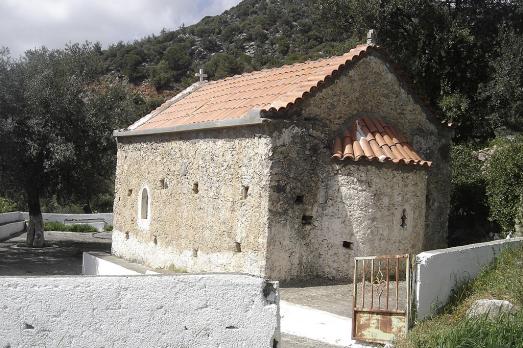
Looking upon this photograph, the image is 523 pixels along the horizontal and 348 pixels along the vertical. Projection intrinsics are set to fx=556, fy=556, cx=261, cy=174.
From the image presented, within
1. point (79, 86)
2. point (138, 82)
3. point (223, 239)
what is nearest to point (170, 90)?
point (138, 82)

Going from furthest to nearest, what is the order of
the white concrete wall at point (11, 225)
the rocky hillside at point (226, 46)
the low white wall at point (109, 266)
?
the rocky hillside at point (226, 46) < the white concrete wall at point (11, 225) < the low white wall at point (109, 266)

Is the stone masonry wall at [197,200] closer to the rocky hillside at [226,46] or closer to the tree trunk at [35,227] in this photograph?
the tree trunk at [35,227]

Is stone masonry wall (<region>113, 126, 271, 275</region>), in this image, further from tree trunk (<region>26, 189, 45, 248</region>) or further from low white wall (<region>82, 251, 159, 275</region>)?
tree trunk (<region>26, 189, 45, 248</region>)

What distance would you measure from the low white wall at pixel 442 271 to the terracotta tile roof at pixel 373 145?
2.28m

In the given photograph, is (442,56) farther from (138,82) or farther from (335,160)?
(138,82)

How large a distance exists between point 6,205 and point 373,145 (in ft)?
91.8

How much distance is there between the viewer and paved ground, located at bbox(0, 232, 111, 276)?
17.5 m

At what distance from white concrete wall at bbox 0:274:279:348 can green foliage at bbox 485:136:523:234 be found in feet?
34.4

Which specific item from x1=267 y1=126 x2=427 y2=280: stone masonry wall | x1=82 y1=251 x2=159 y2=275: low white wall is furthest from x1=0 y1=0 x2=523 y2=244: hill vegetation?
x1=267 y1=126 x2=427 y2=280: stone masonry wall

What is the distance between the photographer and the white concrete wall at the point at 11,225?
86.9 ft

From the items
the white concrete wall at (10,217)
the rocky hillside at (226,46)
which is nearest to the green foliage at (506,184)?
the white concrete wall at (10,217)

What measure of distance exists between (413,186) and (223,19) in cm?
5629

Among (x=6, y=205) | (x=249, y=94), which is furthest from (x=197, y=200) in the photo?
(x=6, y=205)

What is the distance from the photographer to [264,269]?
9.78 meters
